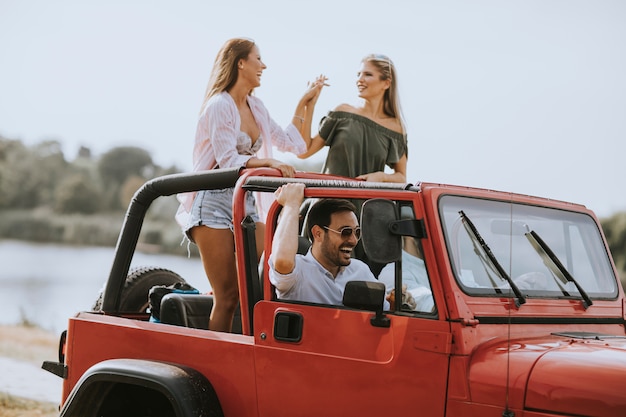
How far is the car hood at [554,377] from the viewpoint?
287 centimetres

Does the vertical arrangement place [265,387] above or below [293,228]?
below

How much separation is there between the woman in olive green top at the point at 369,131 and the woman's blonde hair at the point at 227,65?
3.02ft

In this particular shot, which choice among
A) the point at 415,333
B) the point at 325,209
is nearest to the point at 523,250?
the point at 415,333

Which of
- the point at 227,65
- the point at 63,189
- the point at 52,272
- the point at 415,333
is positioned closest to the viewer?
the point at 415,333

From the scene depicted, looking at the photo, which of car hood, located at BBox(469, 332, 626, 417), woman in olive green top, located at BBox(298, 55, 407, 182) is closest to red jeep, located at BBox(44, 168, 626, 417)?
car hood, located at BBox(469, 332, 626, 417)

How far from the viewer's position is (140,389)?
4.23 meters

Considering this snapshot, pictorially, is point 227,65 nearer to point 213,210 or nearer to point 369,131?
point 213,210

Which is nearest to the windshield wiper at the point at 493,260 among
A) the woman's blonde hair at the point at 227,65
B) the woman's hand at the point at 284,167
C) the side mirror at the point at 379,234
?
the side mirror at the point at 379,234

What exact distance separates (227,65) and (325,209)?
1.44m

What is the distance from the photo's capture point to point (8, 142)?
129ft

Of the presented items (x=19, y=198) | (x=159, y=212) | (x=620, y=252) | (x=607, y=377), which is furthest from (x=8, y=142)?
(x=607, y=377)

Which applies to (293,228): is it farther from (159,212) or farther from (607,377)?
(159,212)

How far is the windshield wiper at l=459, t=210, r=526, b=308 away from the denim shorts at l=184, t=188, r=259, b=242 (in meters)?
1.46

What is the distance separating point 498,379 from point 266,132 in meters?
2.47
